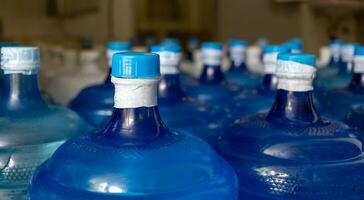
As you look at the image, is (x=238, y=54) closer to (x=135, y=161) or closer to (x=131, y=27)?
(x=131, y=27)

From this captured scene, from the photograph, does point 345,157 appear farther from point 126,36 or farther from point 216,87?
point 126,36

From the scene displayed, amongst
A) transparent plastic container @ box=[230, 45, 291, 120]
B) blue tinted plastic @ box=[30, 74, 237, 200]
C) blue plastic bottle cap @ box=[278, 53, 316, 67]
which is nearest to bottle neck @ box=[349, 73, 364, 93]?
transparent plastic container @ box=[230, 45, 291, 120]

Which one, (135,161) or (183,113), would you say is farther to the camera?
(183,113)

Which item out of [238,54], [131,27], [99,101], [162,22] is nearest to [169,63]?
[99,101]

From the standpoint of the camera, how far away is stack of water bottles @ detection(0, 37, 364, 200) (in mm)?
520

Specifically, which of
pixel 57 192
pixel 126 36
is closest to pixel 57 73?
pixel 126 36

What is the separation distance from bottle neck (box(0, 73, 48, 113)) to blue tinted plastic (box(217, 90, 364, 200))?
256 millimetres

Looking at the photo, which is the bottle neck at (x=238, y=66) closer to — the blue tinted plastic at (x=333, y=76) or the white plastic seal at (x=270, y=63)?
the blue tinted plastic at (x=333, y=76)

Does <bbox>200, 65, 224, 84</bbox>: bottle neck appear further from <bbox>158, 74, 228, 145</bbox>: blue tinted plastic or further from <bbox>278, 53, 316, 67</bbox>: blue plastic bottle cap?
<bbox>278, 53, 316, 67</bbox>: blue plastic bottle cap

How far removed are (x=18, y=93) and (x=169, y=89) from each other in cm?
25

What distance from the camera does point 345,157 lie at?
65 centimetres

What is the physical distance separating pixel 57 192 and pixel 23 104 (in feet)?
0.67

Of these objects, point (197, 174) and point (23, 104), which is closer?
point (197, 174)

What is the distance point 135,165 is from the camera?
514mm
